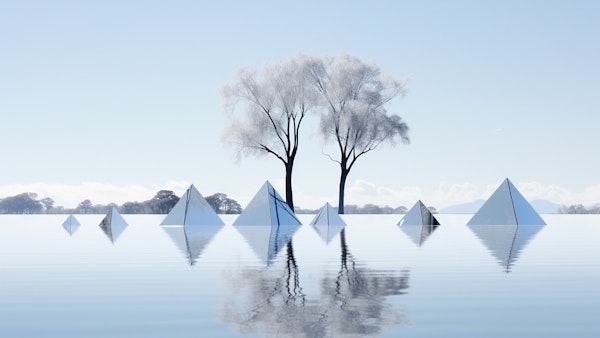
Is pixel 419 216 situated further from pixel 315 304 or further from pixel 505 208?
pixel 315 304

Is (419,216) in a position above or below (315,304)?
above

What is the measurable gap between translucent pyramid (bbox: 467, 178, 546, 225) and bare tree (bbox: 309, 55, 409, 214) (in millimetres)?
13267

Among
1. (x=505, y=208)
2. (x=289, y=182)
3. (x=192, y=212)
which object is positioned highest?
(x=289, y=182)

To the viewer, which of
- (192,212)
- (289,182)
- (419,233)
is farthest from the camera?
(289,182)

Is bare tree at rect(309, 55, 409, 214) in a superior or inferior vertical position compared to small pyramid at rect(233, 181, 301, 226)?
superior

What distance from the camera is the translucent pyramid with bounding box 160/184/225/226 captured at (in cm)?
2790

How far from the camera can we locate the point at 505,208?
28.5m

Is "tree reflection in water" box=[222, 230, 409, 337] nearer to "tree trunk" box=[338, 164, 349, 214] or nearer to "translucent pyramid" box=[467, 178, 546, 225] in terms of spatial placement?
"translucent pyramid" box=[467, 178, 546, 225]

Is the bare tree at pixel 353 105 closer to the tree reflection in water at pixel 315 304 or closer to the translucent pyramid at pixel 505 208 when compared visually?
the translucent pyramid at pixel 505 208

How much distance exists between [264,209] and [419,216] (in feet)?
23.6

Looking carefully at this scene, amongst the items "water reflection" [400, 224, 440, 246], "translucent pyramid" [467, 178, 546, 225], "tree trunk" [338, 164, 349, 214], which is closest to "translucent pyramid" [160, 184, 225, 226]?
"water reflection" [400, 224, 440, 246]

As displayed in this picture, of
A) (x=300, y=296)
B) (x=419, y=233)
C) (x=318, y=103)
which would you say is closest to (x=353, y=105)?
(x=318, y=103)

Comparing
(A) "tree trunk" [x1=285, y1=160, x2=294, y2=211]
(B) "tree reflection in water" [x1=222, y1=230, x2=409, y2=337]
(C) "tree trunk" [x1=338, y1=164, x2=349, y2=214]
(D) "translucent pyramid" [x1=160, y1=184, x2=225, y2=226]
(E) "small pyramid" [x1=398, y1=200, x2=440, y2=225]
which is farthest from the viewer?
(C) "tree trunk" [x1=338, y1=164, x2=349, y2=214]

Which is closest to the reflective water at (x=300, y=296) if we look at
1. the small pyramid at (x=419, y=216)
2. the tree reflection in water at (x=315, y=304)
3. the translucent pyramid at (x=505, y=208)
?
the tree reflection in water at (x=315, y=304)
